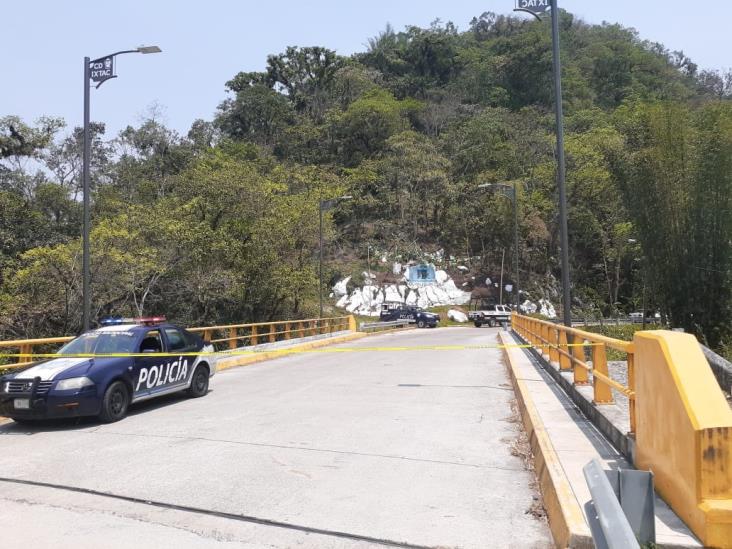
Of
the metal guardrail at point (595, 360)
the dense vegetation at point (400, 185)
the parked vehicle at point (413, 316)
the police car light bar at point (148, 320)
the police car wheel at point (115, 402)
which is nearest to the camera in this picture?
the metal guardrail at point (595, 360)

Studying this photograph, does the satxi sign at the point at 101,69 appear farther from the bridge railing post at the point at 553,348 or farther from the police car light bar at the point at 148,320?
the bridge railing post at the point at 553,348

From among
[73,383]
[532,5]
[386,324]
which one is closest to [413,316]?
[386,324]

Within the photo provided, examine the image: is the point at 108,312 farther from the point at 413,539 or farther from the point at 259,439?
the point at 413,539

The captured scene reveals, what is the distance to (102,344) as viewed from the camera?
1089 cm

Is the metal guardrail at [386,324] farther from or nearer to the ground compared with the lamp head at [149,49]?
nearer to the ground

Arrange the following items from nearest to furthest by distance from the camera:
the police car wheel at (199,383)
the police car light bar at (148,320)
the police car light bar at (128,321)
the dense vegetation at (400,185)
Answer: the police car light bar at (128,321)
the police car light bar at (148,320)
the police car wheel at (199,383)
the dense vegetation at (400,185)

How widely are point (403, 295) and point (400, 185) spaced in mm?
14066

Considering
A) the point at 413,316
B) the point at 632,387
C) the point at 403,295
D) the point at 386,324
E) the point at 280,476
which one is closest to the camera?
the point at 632,387

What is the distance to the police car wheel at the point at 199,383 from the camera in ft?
41.1

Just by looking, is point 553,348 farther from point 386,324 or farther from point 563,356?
point 386,324

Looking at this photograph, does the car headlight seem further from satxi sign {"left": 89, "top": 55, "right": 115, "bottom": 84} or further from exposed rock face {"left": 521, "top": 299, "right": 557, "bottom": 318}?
exposed rock face {"left": 521, "top": 299, "right": 557, "bottom": 318}

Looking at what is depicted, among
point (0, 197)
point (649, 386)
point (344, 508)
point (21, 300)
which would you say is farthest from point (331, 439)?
point (0, 197)

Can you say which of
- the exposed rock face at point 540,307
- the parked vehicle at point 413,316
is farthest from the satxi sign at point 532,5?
the exposed rock face at point 540,307

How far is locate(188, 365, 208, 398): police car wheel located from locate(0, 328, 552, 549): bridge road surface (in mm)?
268
